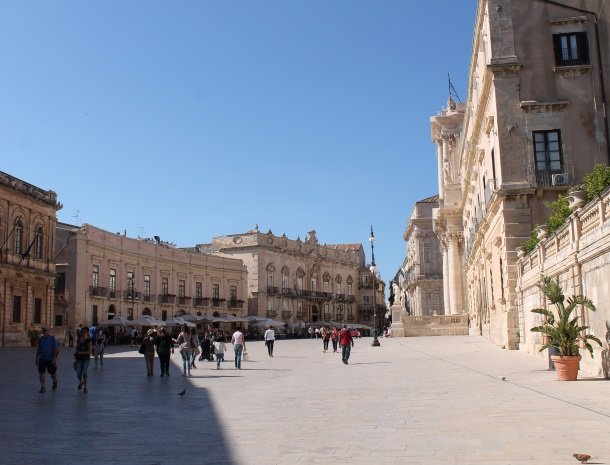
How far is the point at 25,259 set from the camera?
43.0 metres

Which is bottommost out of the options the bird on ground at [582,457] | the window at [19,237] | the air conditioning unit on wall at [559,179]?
the bird on ground at [582,457]

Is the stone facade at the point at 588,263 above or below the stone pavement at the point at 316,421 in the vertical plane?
above

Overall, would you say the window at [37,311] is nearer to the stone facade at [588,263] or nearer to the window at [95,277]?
the window at [95,277]

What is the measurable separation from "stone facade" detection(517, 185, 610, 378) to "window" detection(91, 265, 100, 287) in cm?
3856

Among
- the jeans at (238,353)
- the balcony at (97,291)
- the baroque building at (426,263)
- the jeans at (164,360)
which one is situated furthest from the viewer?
the baroque building at (426,263)

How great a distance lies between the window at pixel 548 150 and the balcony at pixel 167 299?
1597 inches

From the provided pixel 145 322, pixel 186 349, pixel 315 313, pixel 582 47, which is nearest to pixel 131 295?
pixel 145 322

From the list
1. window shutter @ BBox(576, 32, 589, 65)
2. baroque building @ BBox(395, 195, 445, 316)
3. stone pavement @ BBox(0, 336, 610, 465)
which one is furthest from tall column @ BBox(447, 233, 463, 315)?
stone pavement @ BBox(0, 336, 610, 465)

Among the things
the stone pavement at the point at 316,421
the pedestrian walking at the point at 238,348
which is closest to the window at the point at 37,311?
the pedestrian walking at the point at 238,348

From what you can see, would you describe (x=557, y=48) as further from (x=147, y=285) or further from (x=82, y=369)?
(x=147, y=285)

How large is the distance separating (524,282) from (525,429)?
15605 mm

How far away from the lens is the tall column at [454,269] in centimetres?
5253

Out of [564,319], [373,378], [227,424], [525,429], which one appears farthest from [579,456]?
[373,378]

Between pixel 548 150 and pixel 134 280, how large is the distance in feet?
129
